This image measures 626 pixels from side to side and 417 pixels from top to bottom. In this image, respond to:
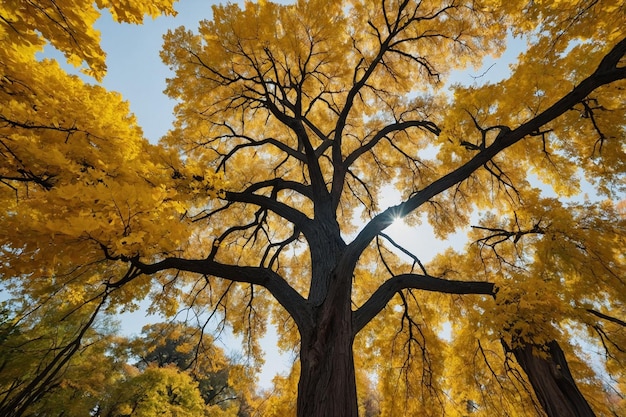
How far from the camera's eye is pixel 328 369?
251 cm

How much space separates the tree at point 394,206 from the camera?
254 centimetres

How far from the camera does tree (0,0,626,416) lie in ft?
8.34

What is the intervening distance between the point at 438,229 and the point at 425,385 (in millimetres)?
3051

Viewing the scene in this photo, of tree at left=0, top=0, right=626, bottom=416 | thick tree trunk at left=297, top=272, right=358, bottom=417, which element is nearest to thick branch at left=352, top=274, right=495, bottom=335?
tree at left=0, top=0, right=626, bottom=416

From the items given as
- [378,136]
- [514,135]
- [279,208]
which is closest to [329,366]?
[279,208]

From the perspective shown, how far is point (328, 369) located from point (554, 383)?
260cm

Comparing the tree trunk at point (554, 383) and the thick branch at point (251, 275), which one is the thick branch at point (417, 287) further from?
the thick branch at point (251, 275)

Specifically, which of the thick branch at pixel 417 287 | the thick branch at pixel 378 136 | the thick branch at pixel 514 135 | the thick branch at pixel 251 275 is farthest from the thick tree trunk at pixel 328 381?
the thick branch at pixel 378 136

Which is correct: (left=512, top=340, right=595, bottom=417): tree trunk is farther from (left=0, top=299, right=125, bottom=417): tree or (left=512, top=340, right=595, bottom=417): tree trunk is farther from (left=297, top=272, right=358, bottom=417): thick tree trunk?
(left=0, top=299, right=125, bottom=417): tree

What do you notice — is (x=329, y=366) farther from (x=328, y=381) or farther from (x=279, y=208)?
(x=279, y=208)

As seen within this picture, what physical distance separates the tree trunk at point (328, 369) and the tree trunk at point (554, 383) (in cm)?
213

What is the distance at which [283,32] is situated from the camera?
4691 millimetres

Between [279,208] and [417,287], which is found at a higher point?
[279,208]

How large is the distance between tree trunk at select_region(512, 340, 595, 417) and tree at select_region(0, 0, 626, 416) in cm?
2
